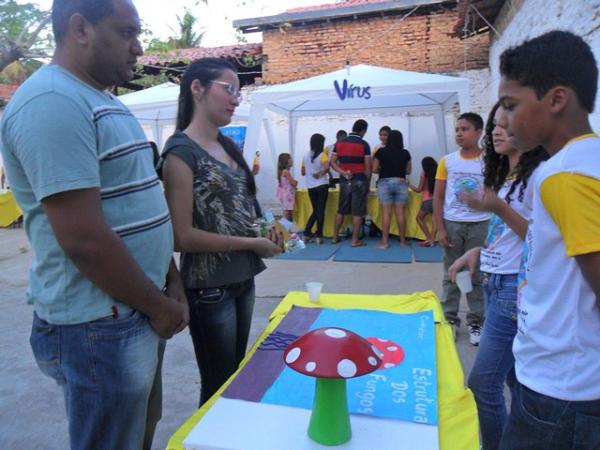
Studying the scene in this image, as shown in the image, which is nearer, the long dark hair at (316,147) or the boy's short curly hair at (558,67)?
the boy's short curly hair at (558,67)

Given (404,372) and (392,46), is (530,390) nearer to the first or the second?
(404,372)

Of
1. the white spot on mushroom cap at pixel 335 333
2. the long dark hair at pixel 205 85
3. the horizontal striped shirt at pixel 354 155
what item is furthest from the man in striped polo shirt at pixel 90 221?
the horizontal striped shirt at pixel 354 155

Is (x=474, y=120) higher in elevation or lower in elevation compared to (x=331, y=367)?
higher

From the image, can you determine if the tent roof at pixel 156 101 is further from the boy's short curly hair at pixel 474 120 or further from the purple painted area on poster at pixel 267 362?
the purple painted area on poster at pixel 267 362

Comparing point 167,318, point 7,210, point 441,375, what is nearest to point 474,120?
point 441,375

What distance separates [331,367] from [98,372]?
62 cm

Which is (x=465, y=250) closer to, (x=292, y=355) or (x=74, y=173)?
(x=292, y=355)

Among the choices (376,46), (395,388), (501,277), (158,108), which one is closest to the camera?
(395,388)

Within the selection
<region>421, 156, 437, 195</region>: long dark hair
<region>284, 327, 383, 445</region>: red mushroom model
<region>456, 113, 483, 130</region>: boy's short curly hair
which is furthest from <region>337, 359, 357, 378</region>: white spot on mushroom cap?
<region>421, 156, 437, 195</region>: long dark hair

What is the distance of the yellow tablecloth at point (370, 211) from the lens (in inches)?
300

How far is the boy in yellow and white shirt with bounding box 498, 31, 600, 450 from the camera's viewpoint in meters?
1.06

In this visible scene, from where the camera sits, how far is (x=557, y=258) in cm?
114

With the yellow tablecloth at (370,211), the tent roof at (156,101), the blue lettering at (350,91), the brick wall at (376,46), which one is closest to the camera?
the blue lettering at (350,91)

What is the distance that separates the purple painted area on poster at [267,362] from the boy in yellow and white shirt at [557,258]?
0.86m
